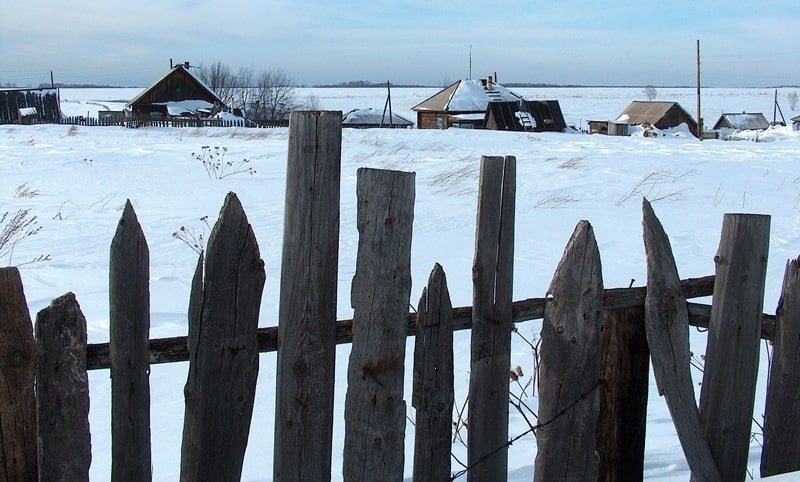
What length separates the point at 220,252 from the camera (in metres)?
1.85

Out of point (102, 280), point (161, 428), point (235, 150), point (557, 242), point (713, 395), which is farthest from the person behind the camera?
point (235, 150)

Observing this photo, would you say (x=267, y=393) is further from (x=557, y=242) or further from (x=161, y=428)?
(x=557, y=242)

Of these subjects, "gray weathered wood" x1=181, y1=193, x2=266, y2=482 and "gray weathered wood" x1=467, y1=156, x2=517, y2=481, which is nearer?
"gray weathered wood" x1=181, y1=193, x2=266, y2=482

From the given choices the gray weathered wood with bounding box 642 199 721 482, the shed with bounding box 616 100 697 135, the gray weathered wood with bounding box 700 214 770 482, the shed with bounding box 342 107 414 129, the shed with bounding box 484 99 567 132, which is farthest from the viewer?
the shed with bounding box 616 100 697 135

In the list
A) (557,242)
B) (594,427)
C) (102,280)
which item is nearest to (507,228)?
(594,427)

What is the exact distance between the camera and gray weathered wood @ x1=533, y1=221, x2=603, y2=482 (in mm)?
2090

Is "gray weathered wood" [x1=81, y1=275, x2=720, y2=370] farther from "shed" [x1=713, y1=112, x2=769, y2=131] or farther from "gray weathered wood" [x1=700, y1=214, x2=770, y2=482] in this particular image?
"shed" [x1=713, y1=112, x2=769, y2=131]

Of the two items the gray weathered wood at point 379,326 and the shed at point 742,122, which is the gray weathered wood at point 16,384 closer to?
the gray weathered wood at point 379,326

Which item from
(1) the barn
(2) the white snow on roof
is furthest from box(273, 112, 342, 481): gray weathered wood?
(2) the white snow on roof

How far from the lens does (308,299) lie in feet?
6.29

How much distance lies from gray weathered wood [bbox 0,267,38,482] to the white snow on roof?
4212 centimetres

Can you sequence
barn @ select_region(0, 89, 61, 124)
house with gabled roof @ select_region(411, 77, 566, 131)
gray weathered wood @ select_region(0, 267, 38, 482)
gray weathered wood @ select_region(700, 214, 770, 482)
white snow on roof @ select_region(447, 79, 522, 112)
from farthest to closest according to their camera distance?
white snow on roof @ select_region(447, 79, 522, 112)
house with gabled roof @ select_region(411, 77, 566, 131)
barn @ select_region(0, 89, 61, 124)
gray weathered wood @ select_region(700, 214, 770, 482)
gray weathered wood @ select_region(0, 267, 38, 482)

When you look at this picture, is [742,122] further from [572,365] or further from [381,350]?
[381,350]

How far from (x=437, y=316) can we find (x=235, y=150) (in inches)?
597
